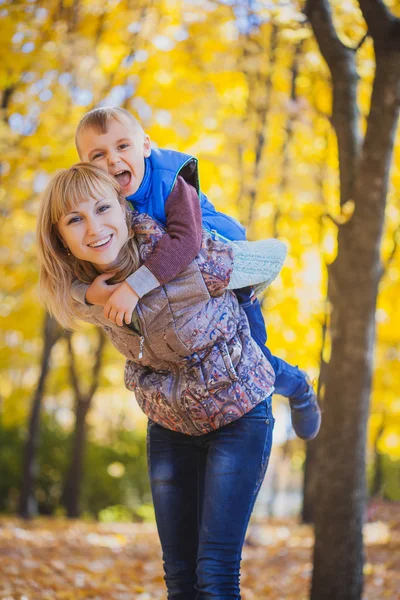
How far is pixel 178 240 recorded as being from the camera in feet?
7.18

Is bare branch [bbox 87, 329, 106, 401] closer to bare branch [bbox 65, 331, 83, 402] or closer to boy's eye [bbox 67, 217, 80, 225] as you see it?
bare branch [bbox 65, 331, 83, 402]

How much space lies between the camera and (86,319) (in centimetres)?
238

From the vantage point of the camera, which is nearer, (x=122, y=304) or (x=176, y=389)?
(x=122, y=304)

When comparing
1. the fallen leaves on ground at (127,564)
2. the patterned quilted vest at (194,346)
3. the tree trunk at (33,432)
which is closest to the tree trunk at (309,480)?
the fallen leaves on ground at (127,564)

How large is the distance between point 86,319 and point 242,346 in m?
0.55

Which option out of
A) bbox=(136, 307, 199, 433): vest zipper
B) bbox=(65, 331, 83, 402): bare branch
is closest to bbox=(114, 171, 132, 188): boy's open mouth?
bbox=(136, 307, 199, 433): vest zipper

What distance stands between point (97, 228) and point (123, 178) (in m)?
0.26

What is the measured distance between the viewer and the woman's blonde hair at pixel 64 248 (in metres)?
2.22

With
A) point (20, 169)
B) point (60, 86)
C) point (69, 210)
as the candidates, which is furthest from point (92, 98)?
point (69, 210)

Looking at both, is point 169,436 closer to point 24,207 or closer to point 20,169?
point 20,169

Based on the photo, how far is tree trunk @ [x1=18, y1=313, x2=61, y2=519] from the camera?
988 centimetres

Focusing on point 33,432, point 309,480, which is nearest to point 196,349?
point 33,432

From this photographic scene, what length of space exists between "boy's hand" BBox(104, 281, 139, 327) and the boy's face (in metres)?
0.40

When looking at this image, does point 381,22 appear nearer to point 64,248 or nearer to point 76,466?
point 64,248
